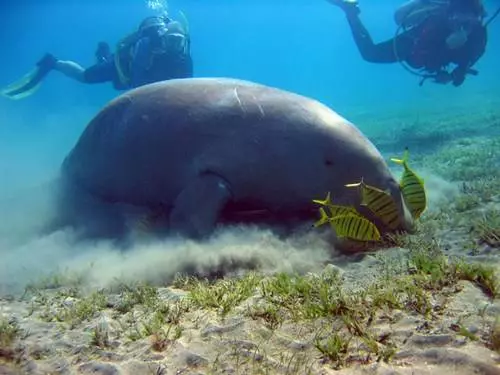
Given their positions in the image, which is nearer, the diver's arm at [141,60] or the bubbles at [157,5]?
the diver's arm at [141,60]

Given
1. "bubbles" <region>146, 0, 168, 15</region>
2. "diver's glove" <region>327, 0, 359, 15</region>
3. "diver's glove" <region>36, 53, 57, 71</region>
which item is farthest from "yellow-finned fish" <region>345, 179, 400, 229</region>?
"bubbles" <region>146, 0, 168, 15</region>

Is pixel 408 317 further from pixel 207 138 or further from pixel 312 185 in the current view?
pixel 207 138

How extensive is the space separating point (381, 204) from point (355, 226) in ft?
1.64

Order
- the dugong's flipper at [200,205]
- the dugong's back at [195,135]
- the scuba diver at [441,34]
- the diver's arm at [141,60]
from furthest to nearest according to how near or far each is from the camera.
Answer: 1. the scuba diver at [441,34]
2. the diver's arm at [141,60]
3. the dugong's back at [195,135]
4. the dugong's flipper at [200,205]

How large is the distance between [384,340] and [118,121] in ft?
14.6

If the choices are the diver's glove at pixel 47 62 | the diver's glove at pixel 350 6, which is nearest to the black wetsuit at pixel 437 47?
the diver's glove at pixel 350 6

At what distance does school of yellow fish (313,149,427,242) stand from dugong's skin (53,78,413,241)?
0.15 metres

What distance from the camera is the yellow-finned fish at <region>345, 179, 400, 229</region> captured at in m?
3.93

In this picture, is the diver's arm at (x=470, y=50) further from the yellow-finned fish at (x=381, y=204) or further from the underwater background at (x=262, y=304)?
the yellow-finned fish at (x=381, y=204)

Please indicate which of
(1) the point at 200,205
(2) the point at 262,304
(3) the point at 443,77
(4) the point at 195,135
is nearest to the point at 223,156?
(4) the point at 195,135

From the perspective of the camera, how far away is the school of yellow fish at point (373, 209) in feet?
12.0

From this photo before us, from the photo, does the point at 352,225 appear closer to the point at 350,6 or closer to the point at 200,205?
the point at 200,205

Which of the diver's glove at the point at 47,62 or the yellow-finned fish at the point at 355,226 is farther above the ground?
the diver's glove at the point at 47,62

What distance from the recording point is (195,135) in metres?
4.96
